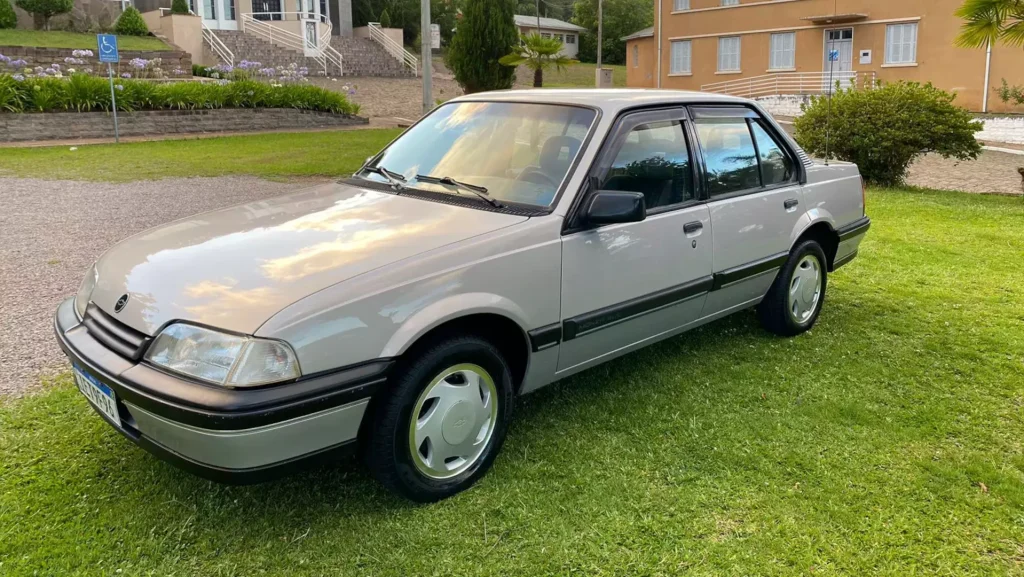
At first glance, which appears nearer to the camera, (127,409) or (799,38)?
(127,409)

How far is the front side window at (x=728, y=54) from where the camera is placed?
3653 centimetres

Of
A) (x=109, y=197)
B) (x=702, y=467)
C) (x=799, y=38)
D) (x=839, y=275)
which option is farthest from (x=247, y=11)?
(x=702, y=467)

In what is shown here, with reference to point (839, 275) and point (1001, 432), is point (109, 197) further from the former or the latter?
point (1001, 432)

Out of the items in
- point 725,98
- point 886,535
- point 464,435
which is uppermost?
point 725,98

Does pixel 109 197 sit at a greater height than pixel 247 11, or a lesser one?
lesser

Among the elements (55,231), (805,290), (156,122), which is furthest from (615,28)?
(805,290)

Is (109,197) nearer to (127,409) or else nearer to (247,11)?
(127,409)

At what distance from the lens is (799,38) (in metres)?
34.1

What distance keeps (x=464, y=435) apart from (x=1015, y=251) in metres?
6.90

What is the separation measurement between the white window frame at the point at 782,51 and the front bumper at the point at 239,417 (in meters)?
36.1

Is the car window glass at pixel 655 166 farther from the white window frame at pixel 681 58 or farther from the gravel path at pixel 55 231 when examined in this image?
the white window frame at pixel 681 58

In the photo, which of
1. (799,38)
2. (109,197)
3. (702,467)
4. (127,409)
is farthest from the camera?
(799,38)

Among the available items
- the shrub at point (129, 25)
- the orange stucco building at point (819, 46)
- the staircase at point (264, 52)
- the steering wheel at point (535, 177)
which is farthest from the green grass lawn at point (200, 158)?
the shrub at point (129, 25)

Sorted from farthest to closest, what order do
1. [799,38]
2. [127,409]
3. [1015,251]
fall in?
[799,38]
[1015,251]
[127,409]
